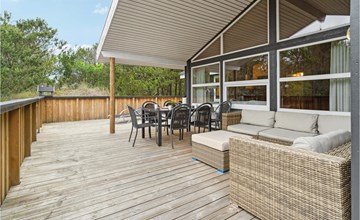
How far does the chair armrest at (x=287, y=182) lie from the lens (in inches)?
48.7

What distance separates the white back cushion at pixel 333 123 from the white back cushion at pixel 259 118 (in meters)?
0.86

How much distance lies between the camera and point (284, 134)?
10.6 feet

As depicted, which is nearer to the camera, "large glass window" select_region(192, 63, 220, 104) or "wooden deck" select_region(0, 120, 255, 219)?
"wooden deck" select_region(0, 120, 255, 219)

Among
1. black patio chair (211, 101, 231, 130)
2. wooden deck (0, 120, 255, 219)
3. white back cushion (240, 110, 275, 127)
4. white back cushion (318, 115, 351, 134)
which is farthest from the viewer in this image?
black patio chair (211, 101, 231, 130)

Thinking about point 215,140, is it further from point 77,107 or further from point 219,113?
point 77,107

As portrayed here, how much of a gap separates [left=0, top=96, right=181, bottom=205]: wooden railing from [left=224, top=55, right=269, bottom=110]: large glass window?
4514 mm

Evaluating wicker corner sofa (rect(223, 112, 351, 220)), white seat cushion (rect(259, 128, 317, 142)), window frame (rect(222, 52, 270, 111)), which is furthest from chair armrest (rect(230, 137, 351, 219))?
window frame (rect(222, 52, 270, 111))

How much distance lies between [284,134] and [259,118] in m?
0.90

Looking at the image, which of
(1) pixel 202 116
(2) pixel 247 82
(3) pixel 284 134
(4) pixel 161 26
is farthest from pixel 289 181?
(4) pixel 161 26

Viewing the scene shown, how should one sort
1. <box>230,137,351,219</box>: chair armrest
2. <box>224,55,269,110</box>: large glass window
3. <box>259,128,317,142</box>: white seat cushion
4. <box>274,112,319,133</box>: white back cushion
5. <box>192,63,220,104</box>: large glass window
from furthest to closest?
<box>192,63,220,104</box>: large glass window → <box>224,55,269,110</box>: large glass window → <box>274,112,319,133</box>: white back cushion → <box>259,128,317,142</box>: white seat cushion → <box>230,137,351,219</box>: chair armrest

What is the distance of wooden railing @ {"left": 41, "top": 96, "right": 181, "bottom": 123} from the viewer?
25.9ft

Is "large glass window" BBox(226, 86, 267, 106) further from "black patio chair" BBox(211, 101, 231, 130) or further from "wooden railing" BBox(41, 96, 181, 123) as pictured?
"wooden railing" BBox(41, 96, 181, 123)

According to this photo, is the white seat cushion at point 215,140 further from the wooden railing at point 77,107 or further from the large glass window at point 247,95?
the wooden railing at point 77,107

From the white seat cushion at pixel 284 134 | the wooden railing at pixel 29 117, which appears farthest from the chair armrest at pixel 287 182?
the wooden railing at pixel 29 117
